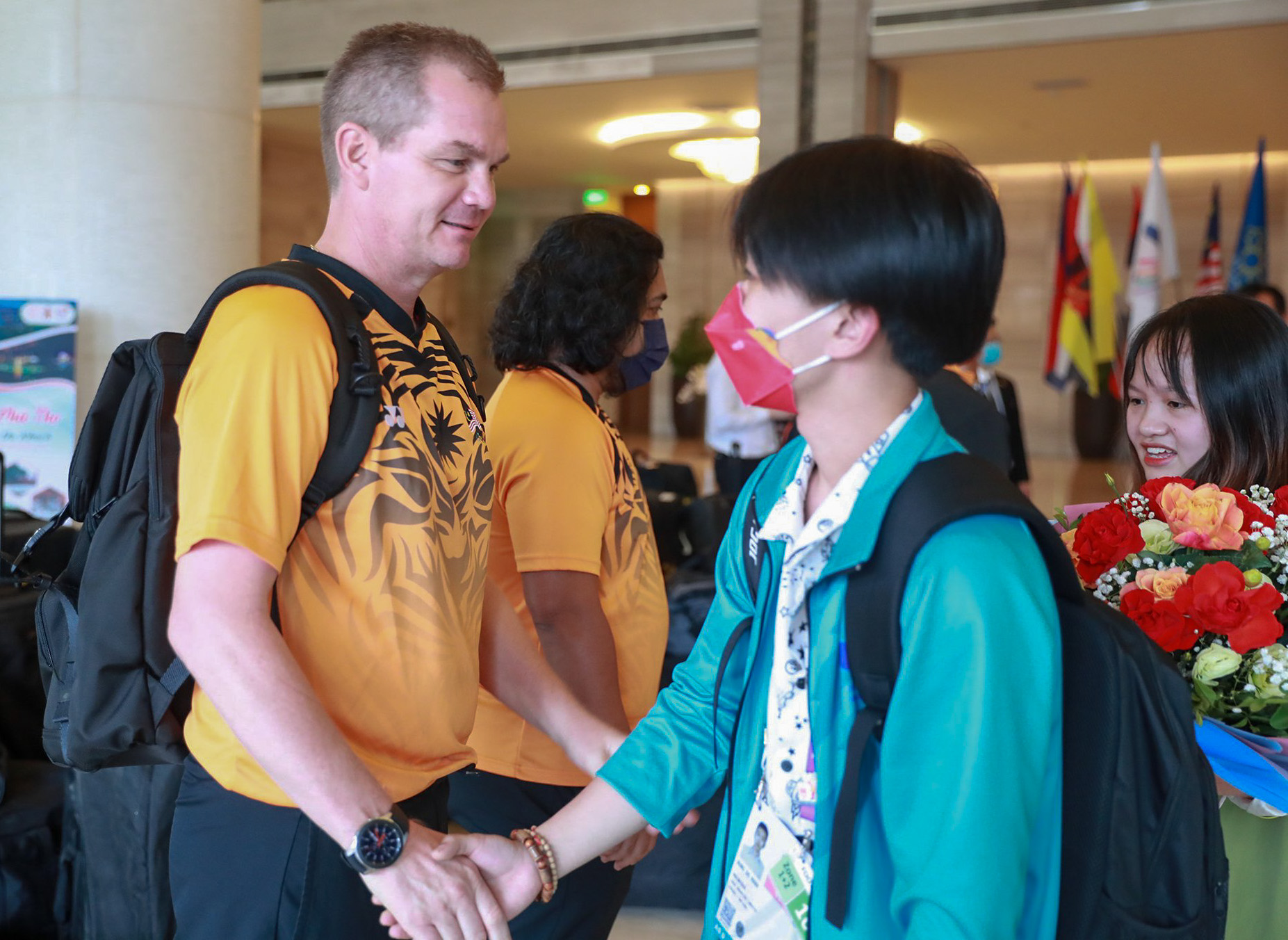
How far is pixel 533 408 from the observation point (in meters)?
1.99

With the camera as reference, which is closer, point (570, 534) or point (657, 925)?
point (570, 534)

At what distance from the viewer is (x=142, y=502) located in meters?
1.34

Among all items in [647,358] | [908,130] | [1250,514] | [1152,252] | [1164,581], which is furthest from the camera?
[908,130]

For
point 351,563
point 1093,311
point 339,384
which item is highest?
point 1093,311

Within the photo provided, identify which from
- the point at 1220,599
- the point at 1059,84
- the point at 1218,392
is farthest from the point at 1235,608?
the point at 1059,84

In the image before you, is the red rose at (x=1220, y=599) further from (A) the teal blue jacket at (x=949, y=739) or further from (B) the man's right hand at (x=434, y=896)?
(B) the man's right hand at (x=434, y=896)

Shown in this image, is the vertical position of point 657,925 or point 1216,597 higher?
point 1216,597

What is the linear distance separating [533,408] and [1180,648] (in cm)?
108

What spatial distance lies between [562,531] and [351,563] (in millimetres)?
602

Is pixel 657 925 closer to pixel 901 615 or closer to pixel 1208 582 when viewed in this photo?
pixel 1208 582

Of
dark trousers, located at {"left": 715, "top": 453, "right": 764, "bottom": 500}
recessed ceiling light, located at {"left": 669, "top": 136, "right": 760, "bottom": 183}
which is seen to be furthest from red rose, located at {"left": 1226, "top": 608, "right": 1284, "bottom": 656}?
recessed ceiling light, located at {"left": 669, "top": 136, "right": 760, "bottom": 183}

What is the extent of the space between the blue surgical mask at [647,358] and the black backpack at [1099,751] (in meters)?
1.24

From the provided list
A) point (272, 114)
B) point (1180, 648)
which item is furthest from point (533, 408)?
point (272, 114)

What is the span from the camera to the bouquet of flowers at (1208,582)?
1.64 metres
